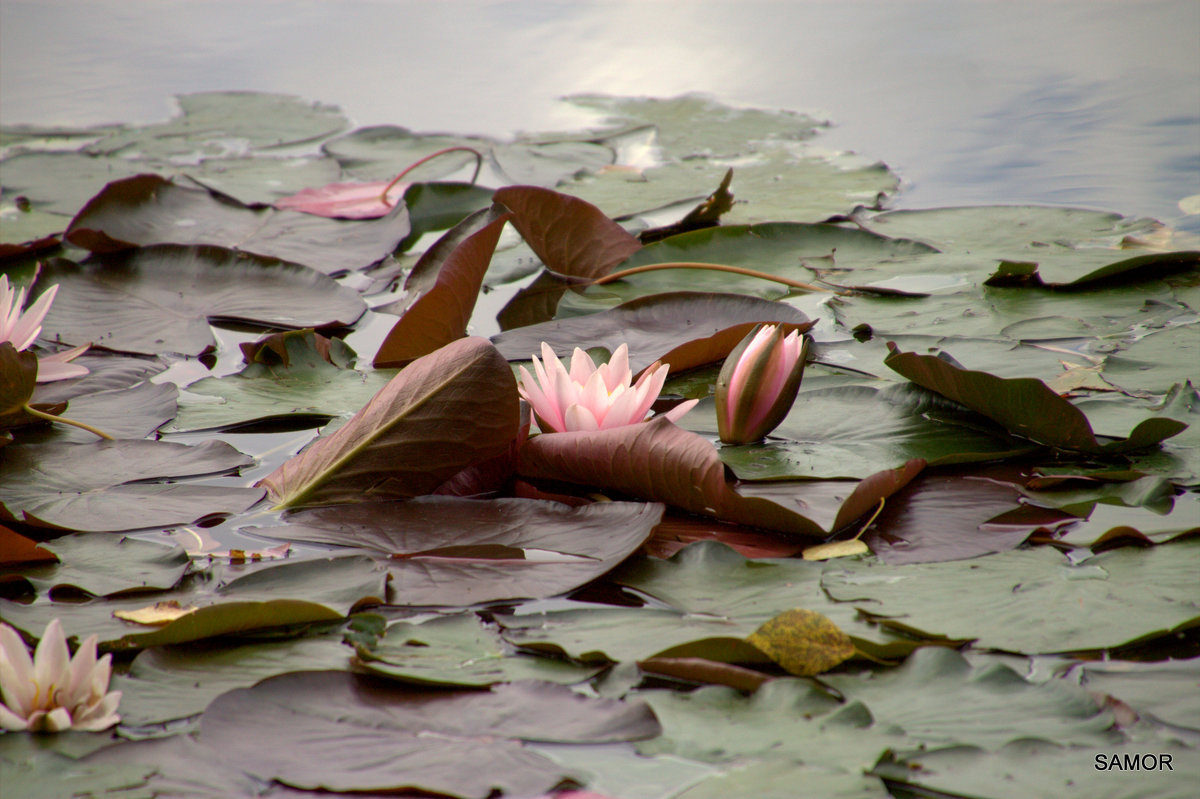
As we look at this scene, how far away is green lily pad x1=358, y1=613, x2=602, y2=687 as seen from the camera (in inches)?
30.4

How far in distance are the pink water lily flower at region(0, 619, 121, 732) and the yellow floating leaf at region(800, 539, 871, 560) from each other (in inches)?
24.3

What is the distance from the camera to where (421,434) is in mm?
1037

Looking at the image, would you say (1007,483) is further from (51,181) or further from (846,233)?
(51,181)

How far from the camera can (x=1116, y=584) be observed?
85 cm

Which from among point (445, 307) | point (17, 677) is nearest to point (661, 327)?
point (445, 307)

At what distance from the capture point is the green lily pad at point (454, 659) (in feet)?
2.53

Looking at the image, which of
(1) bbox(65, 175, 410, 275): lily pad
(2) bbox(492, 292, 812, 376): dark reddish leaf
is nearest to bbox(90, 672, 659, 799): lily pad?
(2) bbox(492, 292, 812, 376): dark reddish leaf

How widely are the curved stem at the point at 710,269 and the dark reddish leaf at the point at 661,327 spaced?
209 millimetres

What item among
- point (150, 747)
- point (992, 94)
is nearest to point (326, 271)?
point (150, 747)

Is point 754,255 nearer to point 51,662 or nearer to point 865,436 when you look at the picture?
point 865,436

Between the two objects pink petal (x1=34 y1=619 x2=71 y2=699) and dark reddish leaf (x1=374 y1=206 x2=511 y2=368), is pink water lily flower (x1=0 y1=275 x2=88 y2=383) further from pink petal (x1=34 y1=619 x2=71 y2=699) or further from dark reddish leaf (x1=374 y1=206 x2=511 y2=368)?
pink petal (x1=34 y1=619 x2=71 y2=699)

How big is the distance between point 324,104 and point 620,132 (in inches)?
40.0

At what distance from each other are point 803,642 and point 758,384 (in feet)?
1.38

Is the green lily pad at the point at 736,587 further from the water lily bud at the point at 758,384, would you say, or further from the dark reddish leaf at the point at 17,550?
the dark reddish leaf at the point at 17,550
